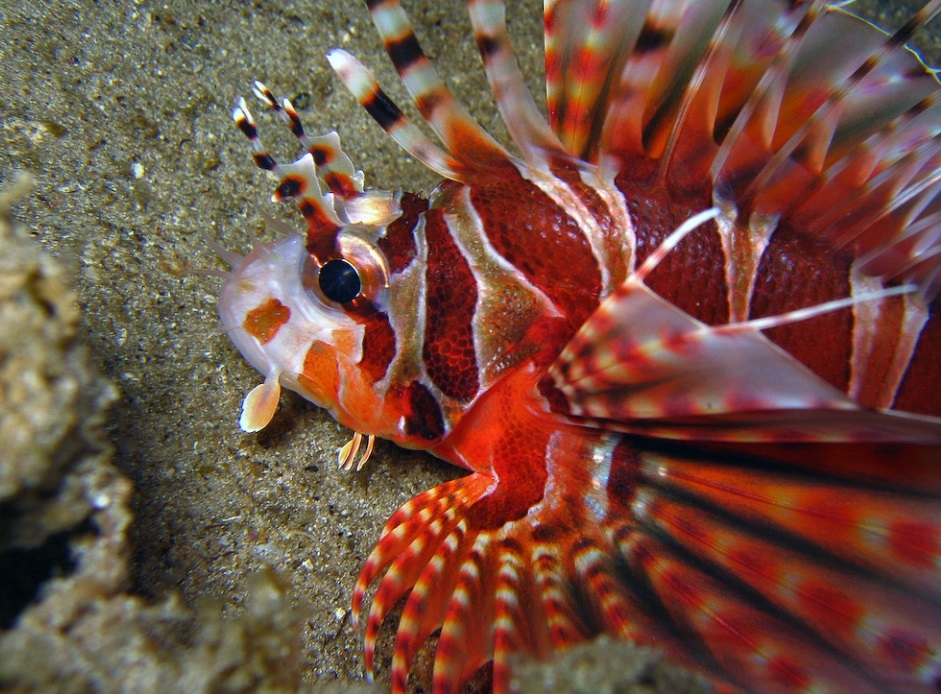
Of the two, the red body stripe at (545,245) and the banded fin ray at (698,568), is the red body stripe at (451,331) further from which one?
the banded fin ray at (698,568)

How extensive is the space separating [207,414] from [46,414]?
39.4 inches

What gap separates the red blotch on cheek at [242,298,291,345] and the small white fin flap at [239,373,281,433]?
150 mm

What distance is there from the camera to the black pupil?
2.10 meters

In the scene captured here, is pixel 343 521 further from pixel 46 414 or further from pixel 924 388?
pixel 924 388

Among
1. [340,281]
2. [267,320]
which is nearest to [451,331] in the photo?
[340,281]

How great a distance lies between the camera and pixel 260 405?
2186 millimetres

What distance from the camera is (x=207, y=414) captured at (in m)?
2.31

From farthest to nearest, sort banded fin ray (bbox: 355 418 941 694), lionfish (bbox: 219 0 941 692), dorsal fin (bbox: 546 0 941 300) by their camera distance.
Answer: dorsal fin (bbox: 546 0 941 300), lionfish (bbox: 219 0 941 692), banded fin ray (bbox: 355 418 941 694)

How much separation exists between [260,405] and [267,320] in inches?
12.1

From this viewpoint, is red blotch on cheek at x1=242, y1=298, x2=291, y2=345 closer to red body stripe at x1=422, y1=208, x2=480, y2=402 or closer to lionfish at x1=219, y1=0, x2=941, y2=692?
lionfish at x1=219, y1=0, x2=941, y2=692

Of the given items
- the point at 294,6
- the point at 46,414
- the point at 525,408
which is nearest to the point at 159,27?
the point at 294,6

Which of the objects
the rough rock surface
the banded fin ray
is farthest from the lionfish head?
the banded fin ray

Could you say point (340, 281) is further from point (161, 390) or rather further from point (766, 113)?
point (766, 113)

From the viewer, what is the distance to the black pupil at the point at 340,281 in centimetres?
210
